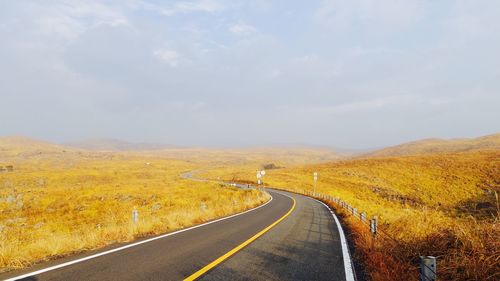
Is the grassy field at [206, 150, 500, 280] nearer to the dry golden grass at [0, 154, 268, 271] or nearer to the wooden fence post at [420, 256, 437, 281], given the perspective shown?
the wooden fence post at [420, 256, 437, 281]

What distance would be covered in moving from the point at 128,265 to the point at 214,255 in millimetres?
2083

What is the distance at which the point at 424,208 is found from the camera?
1159 centimetres

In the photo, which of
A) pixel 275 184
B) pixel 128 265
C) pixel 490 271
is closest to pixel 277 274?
pixel 128 265

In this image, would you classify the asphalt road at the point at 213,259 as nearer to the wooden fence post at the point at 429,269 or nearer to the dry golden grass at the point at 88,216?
the dry golden grass at the point at 88,216

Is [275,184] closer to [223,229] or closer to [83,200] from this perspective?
[83,200]

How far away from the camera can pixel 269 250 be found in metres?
8.95

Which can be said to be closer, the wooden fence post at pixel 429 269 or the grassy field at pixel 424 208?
the wooden fence post at pixel 429 269

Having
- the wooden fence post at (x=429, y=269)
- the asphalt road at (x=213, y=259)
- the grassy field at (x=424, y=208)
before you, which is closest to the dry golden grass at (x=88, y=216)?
the asphalt road at (x=213, y=259)

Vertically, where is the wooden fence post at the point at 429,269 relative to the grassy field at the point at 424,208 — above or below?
above

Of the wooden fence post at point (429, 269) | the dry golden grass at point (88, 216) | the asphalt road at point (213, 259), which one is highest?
the wooden fence post at point (429, 269)

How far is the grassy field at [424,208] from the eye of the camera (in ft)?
19.3

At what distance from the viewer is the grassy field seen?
5875 millimetres

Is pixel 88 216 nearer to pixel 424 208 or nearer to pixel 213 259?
pixel 213 259

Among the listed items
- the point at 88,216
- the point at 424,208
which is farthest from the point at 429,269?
the point at 88,216
